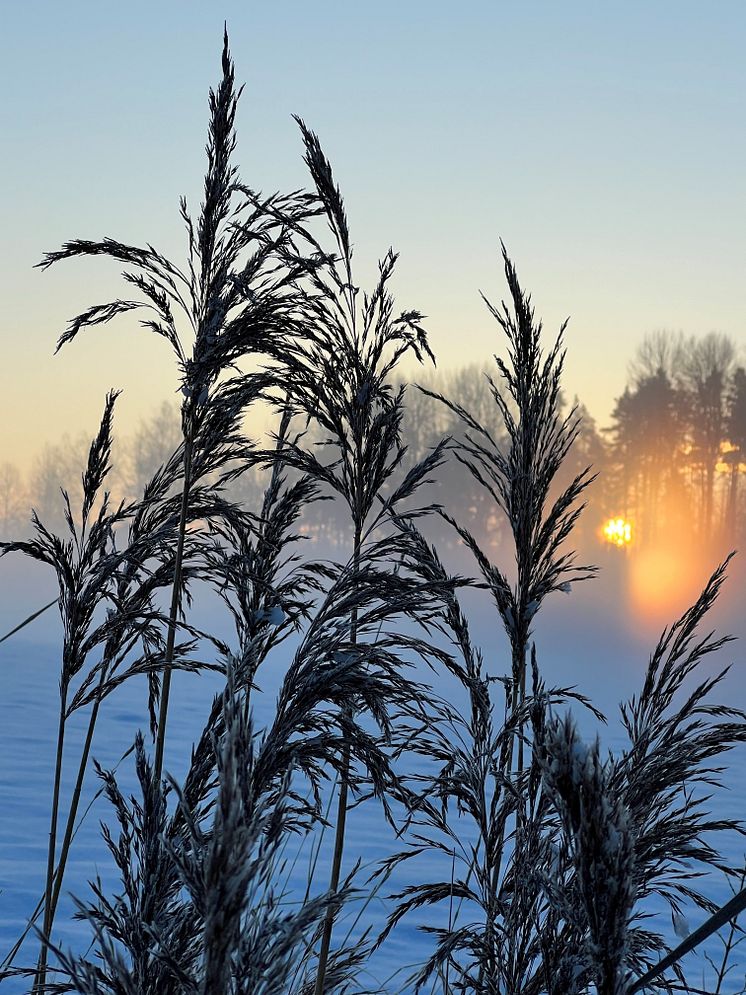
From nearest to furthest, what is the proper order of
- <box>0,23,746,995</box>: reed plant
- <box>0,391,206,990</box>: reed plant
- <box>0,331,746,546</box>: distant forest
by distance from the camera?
<box>0,23,746,995</box>: reed plant < <box>0,391,206,990</box>: reed plant < <box>0,331,746,546</box>: distant forest

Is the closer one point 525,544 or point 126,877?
point 126,877

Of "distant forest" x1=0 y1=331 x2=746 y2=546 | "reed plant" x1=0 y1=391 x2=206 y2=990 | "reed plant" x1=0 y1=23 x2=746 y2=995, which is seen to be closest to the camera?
"reed plant" x1=0 y1=23 x2=746 y2=995

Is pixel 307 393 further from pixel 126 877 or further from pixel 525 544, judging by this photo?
pixel 126 877

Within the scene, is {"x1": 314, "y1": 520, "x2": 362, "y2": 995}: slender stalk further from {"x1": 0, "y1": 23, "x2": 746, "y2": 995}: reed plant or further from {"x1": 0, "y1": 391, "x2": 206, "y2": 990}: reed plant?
{"x1": 0, "y1": 391, "x2": 206, "y2": 990}: reed plant

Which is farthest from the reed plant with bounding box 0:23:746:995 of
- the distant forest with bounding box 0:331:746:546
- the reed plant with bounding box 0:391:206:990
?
the distant forest with bounding box 0:331:746:546

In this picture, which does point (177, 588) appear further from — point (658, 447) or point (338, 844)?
point (658, 447)

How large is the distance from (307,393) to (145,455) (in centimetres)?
7056

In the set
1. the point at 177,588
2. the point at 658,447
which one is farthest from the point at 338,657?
the point at 658,447

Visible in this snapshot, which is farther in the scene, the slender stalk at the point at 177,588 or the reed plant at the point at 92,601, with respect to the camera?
the reed plant at the point at 92,601

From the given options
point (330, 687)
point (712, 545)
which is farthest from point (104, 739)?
point (712, 545)

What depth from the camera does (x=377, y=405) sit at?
3.94 m

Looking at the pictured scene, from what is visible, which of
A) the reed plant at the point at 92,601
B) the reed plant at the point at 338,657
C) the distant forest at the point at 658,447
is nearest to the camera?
the reed plant at the point at 338,657

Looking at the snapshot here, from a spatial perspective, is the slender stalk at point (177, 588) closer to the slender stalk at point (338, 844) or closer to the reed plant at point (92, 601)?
the reed plant at point (92, 601)

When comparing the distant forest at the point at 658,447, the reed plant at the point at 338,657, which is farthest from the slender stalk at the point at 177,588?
the distant forest at the point at 658,447
